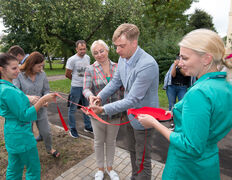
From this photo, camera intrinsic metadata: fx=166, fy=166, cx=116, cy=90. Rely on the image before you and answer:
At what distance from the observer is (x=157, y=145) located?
4.11 m

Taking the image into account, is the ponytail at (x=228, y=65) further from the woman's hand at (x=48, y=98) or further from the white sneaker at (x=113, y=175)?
the white sneaker at (x=113, y=175)

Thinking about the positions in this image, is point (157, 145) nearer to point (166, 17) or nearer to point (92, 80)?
point (92, 80)

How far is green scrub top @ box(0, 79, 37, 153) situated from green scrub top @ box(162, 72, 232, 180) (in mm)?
1694

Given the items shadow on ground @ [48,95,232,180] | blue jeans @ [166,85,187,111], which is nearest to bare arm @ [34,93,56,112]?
shadow on ground @ [48,95,232,180]

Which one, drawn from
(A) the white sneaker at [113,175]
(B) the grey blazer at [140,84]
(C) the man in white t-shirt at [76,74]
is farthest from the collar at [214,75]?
(C) the man in white t-shirt at [76,74]

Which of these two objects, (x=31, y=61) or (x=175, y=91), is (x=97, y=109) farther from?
(x=175, y=91)

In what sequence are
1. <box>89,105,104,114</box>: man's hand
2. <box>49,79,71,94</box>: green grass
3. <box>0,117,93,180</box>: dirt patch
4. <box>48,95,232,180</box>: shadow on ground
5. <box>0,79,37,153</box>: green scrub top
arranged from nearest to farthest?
<box>0,79,37,153</box>: green scrub top → <box>89,105,104,114</box>: man's hand → <box>0,117,93,180</box>: dirt patch → <box>48,95,232,180</box>: shadow on ground → <box>49,79,71,94</box>: green grass

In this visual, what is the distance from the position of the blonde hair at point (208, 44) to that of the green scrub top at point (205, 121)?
113mm

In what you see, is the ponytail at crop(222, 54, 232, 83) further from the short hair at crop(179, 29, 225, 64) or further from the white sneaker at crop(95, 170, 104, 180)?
the white sneaker at crop(95, 170, 104, 180)

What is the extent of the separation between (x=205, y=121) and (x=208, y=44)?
52 cm

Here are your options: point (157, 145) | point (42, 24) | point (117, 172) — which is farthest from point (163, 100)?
point (42, 24)

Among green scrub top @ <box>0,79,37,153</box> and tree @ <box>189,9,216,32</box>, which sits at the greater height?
tree @ <box>189,9,216,32</box>

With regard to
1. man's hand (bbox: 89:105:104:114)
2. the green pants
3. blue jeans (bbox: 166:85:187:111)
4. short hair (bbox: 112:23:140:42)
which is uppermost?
short hair (bbox: 112:23:140:42)

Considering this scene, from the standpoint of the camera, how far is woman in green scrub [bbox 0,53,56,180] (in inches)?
76.0
